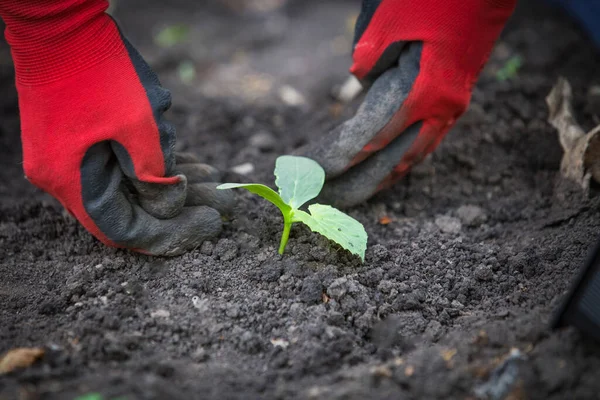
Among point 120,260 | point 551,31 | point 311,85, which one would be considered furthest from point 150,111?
point 551,31

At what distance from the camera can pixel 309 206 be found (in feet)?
5.91

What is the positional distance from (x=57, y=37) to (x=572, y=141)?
199 cm

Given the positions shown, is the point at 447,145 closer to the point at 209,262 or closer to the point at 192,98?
the point at 209,262

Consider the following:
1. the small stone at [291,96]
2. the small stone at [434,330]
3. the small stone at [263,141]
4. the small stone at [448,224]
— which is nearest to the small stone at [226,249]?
the small stone at [434,330]

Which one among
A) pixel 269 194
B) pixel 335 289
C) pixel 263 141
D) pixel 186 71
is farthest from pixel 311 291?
pixel 186 71

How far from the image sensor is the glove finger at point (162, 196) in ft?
6.03

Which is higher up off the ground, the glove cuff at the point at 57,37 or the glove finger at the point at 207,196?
the glove cuff at the point at 57,37

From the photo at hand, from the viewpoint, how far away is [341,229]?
1.75m

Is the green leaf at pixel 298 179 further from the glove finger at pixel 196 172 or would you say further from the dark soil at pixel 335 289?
the glove finger at pixel 196 172

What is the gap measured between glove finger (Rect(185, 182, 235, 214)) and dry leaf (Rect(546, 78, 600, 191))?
4.53 feet

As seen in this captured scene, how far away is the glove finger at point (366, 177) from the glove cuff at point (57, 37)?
3.06ft

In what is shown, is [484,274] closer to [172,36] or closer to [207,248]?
[207,248]

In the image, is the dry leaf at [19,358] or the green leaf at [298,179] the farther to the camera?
the green leaf at [298,179]

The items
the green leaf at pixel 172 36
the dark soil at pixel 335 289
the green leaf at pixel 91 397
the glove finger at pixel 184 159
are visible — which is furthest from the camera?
the green leaf at pixel 172 36
